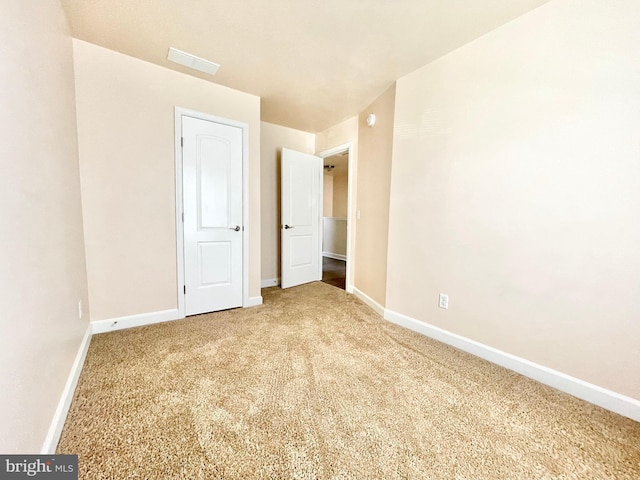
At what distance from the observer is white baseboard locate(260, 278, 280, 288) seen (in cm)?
387

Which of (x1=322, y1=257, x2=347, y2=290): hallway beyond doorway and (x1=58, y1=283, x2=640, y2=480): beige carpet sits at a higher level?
(x1=58, y1=283, x2=640, y2=480): beige carpet

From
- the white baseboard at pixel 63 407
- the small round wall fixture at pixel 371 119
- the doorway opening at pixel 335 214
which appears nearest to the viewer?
the white baseboard at pixel 63 407

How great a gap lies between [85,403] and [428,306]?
251 centimetres

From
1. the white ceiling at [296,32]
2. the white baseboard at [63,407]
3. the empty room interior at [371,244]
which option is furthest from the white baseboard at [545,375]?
the white baseboard at [63,407]

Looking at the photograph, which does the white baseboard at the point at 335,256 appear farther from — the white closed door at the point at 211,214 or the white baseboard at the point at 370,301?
the white closed door at the point at 211,214

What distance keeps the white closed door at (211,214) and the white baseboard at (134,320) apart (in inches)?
6.3

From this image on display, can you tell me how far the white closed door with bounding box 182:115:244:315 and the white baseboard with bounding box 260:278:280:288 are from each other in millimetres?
901

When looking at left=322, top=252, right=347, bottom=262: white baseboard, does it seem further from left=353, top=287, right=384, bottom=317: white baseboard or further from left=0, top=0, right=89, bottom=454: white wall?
left=0, top=0, right=89, bottom=454: white wall

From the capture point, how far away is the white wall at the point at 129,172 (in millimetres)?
2145

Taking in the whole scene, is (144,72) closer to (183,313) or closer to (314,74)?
(314,74)

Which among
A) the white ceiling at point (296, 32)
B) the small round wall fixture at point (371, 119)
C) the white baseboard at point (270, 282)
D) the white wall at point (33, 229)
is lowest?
the white baseboard at point (270, 282)

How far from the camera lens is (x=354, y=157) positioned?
11.1ft

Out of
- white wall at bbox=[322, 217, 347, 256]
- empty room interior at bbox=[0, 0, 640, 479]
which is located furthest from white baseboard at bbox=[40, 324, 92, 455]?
white wall at bbox=[322, 217, 347, 256]

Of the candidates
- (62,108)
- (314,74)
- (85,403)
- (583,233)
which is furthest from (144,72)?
(583,233)
